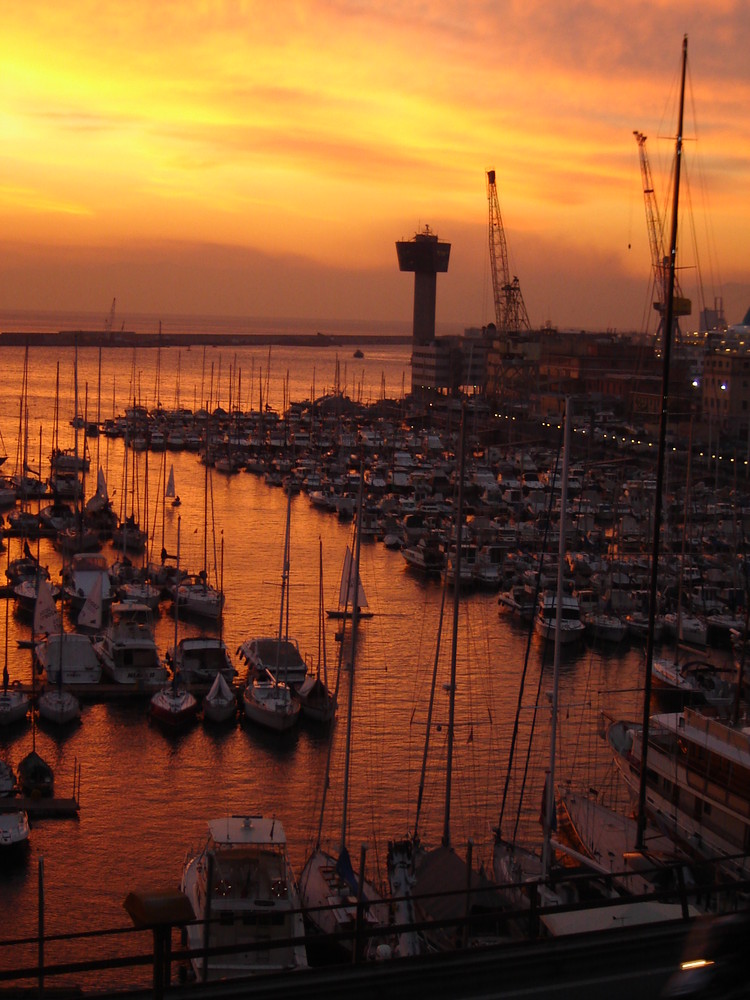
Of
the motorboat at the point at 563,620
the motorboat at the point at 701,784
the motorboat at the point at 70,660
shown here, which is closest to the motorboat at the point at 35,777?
the motorboat at the point at 70,660

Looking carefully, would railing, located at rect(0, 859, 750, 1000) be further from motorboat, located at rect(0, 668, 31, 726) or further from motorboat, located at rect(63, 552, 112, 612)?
motorboat, located at rect(63, 552, 112, 612)

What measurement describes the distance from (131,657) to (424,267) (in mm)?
41799

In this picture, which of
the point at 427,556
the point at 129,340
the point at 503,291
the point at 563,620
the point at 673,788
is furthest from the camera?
the point at 129,340

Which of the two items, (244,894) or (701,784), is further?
(701,784)

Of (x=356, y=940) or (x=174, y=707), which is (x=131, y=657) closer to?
(x=174, y=707)

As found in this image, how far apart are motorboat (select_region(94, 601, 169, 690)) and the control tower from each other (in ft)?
132

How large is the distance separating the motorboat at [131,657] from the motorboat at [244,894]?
296cm

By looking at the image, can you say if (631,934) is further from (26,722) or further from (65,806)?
(26,722)

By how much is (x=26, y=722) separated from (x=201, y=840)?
6.27 ft

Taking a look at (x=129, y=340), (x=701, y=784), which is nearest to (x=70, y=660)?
(x=701, y=784)

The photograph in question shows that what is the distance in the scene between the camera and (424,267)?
47969 millimetres

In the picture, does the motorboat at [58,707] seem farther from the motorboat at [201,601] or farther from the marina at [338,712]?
the motorboat at [201,601]

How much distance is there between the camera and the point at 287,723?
6902mm

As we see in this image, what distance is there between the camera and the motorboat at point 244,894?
3729 mm
